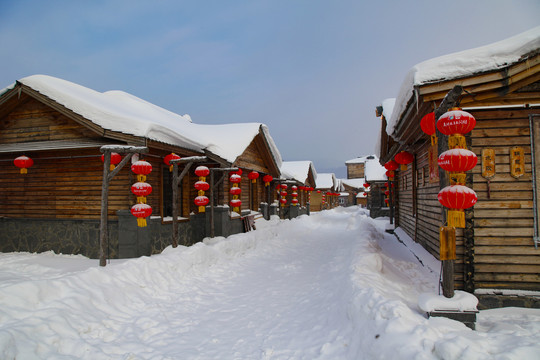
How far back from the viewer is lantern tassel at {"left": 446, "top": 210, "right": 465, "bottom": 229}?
4.13 metres

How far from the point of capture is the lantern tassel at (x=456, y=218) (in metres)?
4.13

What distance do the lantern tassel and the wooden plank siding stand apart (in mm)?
1759

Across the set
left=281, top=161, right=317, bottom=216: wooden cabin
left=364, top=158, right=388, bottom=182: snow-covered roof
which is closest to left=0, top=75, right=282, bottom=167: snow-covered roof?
left=281, top=161, right=317, bottom=216: wooden cabin

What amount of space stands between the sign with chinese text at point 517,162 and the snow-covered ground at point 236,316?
2.43m

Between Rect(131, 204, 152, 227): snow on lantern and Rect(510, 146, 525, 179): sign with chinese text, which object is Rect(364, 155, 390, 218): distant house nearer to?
Rect(510, 146, 525, 179): sign with chinese text

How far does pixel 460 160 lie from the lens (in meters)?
4.00

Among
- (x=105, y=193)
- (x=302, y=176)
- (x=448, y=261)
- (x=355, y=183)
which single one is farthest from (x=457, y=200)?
(x=355, y=183)

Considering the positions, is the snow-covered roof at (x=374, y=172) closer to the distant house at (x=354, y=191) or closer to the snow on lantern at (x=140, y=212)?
the distant house at (x=354, y=191)

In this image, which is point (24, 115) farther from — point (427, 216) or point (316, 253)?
point (427, 216)

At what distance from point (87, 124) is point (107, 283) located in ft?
15.8

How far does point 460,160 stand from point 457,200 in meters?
0.55

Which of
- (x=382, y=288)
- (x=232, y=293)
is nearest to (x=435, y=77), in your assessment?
(x=382, y=288)

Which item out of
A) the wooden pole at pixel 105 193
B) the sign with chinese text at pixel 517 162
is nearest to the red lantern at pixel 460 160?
the sign with chinese text at pixel 517 162

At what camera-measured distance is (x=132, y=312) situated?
5.05 metres
